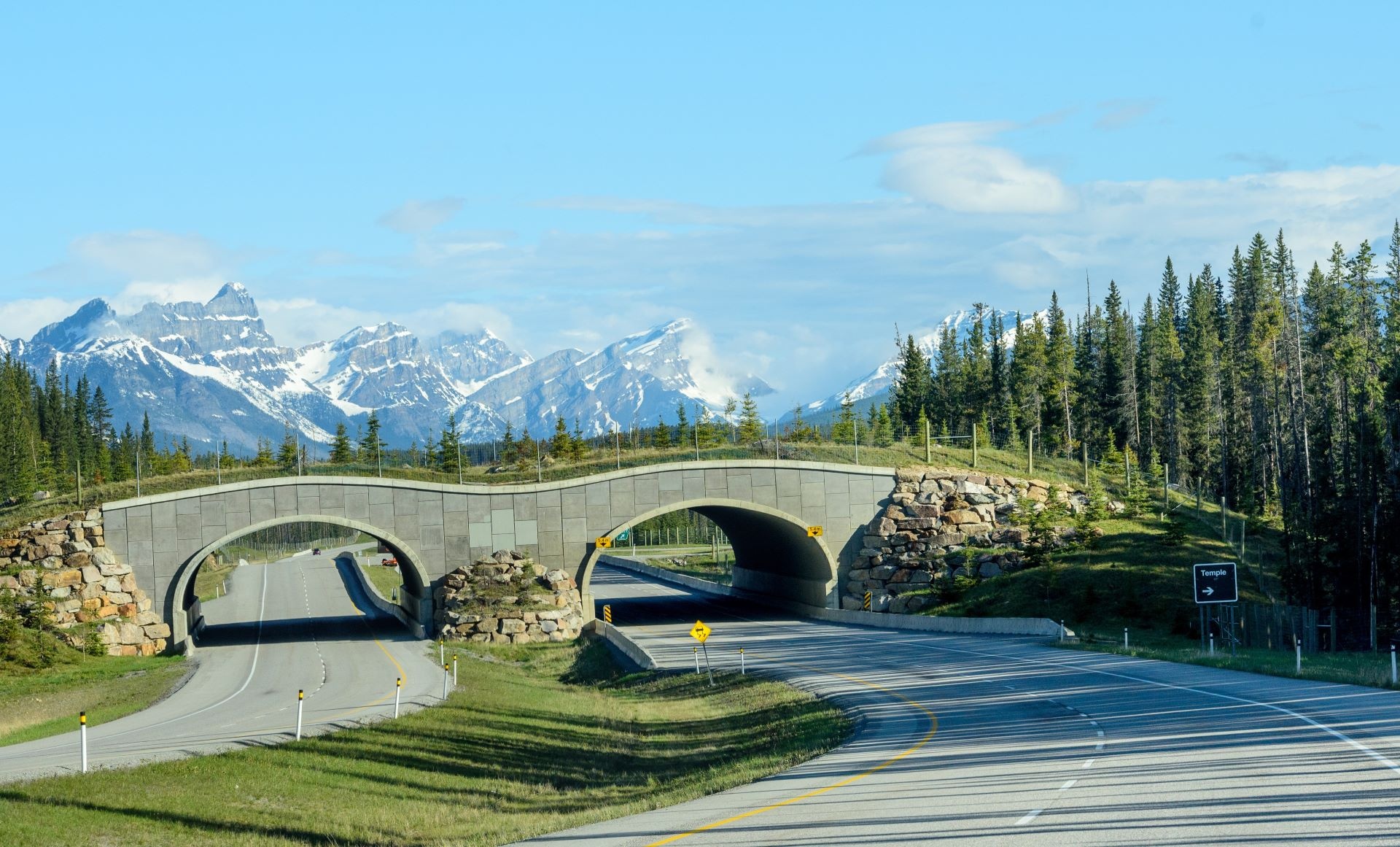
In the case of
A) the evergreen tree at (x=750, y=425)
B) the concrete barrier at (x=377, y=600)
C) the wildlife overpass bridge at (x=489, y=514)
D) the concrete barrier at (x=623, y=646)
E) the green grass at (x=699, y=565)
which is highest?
the evergreen tree at (x=750, y=425)

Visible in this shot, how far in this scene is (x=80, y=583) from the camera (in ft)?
177

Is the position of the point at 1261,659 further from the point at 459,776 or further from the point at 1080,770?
the point at 459,776

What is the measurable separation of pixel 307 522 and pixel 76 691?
668 inches

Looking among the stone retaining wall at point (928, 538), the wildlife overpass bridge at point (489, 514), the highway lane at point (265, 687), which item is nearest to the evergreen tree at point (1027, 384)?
the stone retaining wall at point (928, 538)

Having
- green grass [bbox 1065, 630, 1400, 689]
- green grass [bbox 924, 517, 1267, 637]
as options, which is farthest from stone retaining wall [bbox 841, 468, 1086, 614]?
green grass [bbox 1065, 630, 1400, 689]

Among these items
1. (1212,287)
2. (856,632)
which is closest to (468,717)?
(856,632)

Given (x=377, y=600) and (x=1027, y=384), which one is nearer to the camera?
(x=377, y=600)

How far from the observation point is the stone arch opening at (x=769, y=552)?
64.2 meters

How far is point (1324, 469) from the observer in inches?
2827

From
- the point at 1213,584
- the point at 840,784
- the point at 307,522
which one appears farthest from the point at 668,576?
the point at 840,784

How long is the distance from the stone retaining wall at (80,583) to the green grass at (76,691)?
1560mm

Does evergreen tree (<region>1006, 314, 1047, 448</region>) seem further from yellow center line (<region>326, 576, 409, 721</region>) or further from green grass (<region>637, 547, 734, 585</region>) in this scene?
yellow center line (<region>326, 576, 409, 721</region>)

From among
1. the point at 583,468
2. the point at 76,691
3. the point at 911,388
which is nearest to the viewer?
the point at 76,691

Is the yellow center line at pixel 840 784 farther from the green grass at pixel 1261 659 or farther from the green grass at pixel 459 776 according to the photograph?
the green grass at pixel 1261 659
